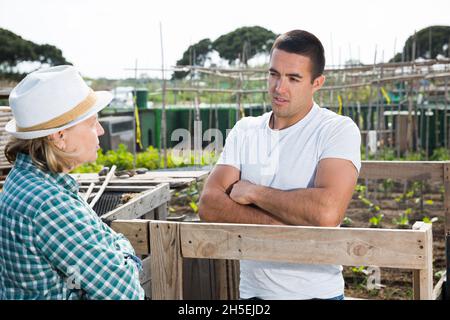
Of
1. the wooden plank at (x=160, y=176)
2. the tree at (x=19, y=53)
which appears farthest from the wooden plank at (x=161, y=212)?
the tree at (x=19, y=53)

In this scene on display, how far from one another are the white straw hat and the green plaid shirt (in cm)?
12

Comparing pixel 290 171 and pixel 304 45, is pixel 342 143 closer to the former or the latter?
pixel 290 171

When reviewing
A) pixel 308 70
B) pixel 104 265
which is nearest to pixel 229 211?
pixel 308 70

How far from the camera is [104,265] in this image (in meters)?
1.60

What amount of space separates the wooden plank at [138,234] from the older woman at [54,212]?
455mm

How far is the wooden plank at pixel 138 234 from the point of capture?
2258mm

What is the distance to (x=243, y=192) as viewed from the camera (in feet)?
8.33

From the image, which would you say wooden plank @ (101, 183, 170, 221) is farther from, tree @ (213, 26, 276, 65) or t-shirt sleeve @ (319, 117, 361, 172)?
tree @ (213, 26, 276, 65)

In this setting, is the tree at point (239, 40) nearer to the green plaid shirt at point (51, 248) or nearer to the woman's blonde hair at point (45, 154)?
the woman's blonde hair at point (45, 154)

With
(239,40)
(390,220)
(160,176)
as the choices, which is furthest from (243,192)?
(239,40)

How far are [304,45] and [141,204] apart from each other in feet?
3.88
